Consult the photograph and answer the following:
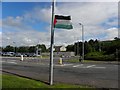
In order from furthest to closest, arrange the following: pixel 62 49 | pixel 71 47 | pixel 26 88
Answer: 1. pixel 71 47
2. pixel 62 49
3. pixel 26 88

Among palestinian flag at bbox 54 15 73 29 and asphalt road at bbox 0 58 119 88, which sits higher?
palestinian flag at bbox 54 15 73 29

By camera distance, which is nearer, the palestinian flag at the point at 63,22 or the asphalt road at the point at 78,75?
the palestinian flag at the point at 63,22

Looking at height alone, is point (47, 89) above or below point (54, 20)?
below

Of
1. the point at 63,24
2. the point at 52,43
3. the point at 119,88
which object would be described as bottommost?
the point at 119,88

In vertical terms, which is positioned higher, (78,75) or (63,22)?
(63,22)

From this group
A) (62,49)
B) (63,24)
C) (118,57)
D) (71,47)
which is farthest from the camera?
(71,47)

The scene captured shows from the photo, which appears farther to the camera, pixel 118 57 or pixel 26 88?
pixel 118 57

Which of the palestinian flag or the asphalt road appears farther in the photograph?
the asphalt road

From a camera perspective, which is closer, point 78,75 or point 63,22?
point 63,22

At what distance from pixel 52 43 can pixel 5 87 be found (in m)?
2.92

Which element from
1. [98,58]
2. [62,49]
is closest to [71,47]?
[62,49]

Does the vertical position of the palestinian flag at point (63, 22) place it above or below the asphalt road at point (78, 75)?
above

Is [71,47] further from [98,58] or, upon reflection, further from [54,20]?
[54,20]

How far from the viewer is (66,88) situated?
34.0 feet
